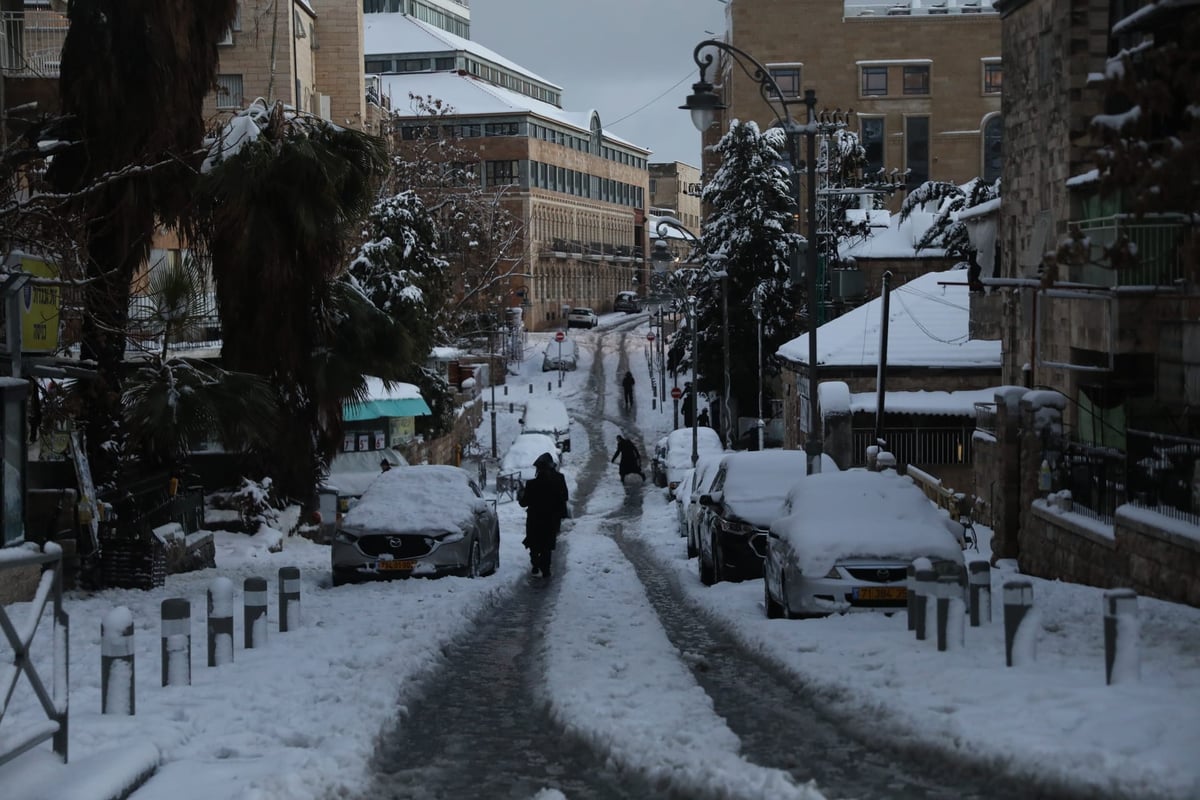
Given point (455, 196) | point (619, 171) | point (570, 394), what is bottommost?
point (570, 394)

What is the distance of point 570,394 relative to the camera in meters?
82.8

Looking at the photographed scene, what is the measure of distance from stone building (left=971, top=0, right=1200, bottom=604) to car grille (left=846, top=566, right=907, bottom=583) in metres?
2.82

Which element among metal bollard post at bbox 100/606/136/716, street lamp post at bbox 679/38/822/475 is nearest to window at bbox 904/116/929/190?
street lamp post at bbox 679/38/822/475

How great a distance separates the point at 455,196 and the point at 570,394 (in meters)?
22.7

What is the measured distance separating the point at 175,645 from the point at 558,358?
7862 cm

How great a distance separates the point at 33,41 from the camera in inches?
1575

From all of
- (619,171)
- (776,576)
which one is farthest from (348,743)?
(619,171)

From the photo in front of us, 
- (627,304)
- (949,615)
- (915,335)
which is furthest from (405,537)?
(627,304)

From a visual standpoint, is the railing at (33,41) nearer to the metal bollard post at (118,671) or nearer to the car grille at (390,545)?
the car grille at (390,545)

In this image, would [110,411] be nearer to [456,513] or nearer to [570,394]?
[456,513]

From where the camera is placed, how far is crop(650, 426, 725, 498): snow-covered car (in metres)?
44.2

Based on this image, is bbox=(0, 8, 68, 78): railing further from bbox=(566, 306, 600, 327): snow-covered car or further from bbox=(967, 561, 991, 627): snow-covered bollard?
bbox=(566, 306, 600, 327): snow-covered car

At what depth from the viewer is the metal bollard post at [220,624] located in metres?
12.0

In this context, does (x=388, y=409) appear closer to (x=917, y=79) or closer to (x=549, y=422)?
(x=549, y=422)
